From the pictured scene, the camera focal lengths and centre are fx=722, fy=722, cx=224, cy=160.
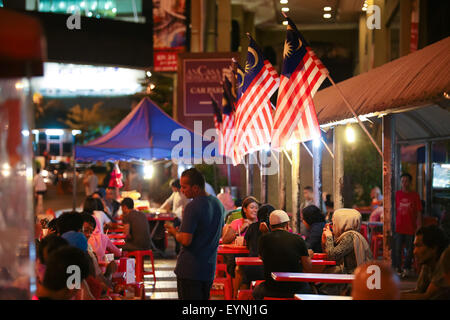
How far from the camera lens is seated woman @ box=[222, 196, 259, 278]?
38.3 ft

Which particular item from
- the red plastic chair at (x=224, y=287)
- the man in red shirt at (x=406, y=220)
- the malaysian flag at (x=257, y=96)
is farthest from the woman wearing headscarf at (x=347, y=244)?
the man in red shirt at (x=406, y=220)

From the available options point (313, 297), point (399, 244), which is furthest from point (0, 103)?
point (399, 244)

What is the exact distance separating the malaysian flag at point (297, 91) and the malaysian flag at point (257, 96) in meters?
2.03

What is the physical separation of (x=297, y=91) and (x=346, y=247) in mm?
2428

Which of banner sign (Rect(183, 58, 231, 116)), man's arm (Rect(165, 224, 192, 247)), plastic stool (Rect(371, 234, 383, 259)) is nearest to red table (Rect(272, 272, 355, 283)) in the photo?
man's arm (Rect(165, 224, 192, 247))

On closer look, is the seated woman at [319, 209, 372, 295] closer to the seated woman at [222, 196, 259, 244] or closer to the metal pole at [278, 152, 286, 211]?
the seated woman at [222, 196, 259, 244]

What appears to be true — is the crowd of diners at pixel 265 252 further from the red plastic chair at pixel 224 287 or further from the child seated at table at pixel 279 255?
the red plastic chair at pixel 224 287

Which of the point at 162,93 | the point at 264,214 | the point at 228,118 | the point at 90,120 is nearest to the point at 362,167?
the point at 228,118

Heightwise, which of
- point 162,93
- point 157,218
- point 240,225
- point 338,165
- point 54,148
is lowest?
point 157,218

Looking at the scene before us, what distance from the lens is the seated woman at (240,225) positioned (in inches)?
460

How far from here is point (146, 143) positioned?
2038 cm

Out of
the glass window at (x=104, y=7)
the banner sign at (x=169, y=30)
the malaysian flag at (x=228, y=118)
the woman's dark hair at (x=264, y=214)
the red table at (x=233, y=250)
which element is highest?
the glass window at (x=104, y=7)

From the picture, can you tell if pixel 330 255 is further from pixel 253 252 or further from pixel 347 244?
pixel 253 252

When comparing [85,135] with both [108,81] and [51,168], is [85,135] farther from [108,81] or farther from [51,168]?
[51,168]
